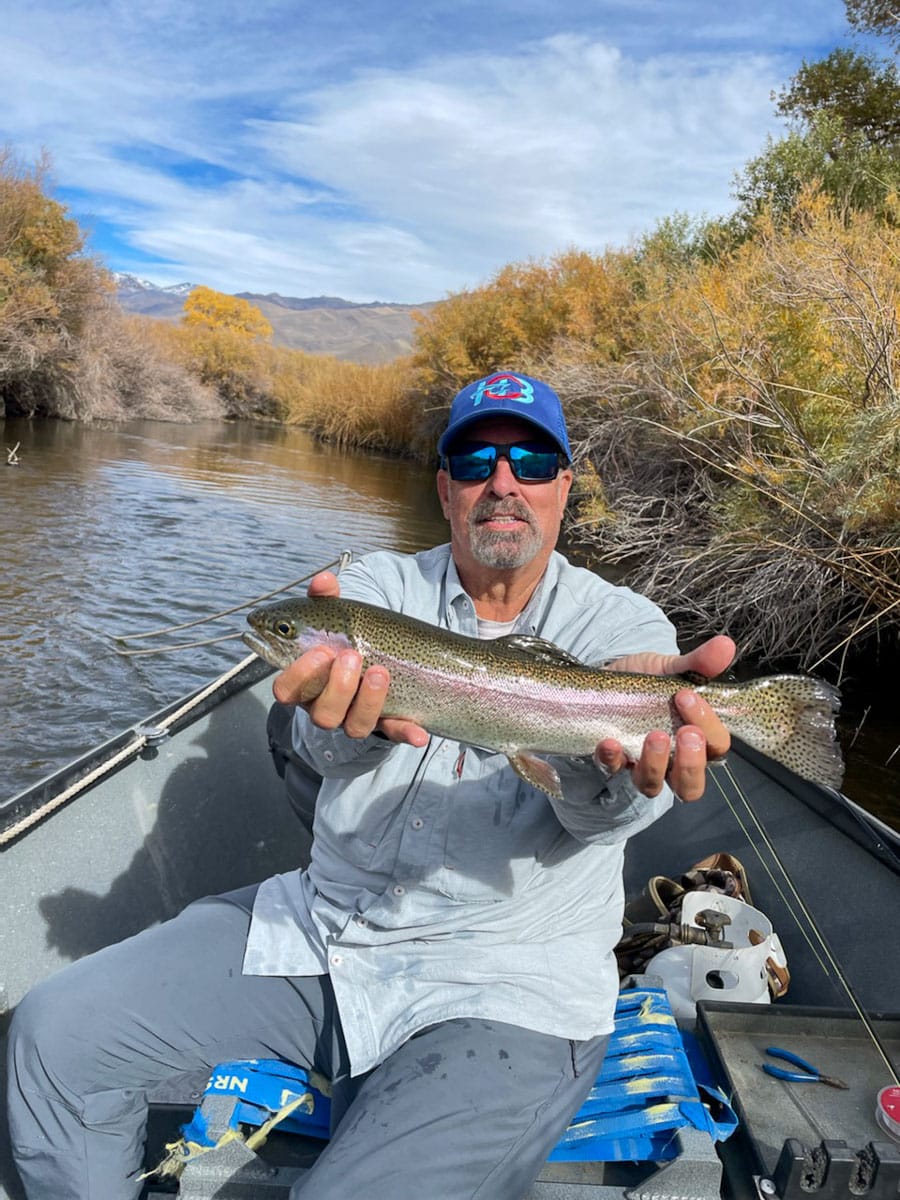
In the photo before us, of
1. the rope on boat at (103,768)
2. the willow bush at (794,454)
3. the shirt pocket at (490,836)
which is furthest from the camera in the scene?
the willow bush at (794,454)

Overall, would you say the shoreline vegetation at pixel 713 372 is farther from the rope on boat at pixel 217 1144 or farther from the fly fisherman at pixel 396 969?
the rope on boat at pixel 217 1144

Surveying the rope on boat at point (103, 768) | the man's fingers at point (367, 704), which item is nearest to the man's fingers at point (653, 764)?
the man's fingers at point (367, 704)

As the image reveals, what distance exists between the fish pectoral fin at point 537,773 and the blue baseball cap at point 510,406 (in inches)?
43.2

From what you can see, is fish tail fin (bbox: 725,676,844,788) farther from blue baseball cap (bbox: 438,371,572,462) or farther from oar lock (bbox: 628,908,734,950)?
oar lock (bbox: 628,908,734,950)

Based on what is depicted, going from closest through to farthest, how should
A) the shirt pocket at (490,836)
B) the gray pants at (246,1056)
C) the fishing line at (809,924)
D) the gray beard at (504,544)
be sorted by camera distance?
the gray pants at (246,1056), the shirt pocket at (490,836), the fishing line at (809,924), the gray beard at (504,544)

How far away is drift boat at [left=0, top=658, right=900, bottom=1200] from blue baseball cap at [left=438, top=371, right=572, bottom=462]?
2.08 m

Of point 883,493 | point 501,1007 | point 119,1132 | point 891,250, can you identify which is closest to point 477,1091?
point 501,1007

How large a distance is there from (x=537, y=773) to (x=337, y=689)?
2.08 feet

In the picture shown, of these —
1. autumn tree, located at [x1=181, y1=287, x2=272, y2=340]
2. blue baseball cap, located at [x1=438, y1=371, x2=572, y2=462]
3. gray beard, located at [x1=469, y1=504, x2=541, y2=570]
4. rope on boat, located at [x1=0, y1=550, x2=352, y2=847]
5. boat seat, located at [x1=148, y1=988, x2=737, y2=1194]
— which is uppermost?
autumn tree, located at [x1=181, y1=287, x2=272, y2=340]

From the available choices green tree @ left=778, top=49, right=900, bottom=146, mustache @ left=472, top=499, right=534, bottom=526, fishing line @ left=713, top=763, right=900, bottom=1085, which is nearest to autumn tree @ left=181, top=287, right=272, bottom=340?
green tree @ left=778, top=49, right=900, bottom=146

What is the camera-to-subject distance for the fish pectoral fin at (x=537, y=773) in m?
2.37

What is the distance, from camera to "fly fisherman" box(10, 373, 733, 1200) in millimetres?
2234

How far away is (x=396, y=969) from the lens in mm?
2469

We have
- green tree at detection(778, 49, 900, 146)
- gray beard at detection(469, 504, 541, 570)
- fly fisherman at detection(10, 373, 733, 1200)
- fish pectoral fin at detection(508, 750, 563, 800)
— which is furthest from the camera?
green tree at detection(778, 49, 900, 146)
